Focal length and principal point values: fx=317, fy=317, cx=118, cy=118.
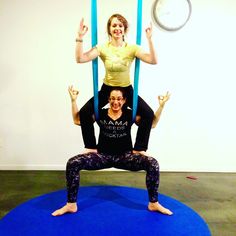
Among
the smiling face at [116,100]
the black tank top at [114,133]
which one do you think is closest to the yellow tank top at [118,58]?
the smiling face at [116,100]

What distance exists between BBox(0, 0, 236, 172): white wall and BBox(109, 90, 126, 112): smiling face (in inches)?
55.7

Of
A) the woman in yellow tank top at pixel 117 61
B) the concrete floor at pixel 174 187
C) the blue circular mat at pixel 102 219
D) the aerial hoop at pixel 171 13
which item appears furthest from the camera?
the aerial hoop at pixel 171 13

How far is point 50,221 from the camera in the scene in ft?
7.54

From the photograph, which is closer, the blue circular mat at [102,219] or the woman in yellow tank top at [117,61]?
the blue circular mat at [102,219]

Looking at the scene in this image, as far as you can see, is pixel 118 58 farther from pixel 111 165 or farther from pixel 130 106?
pixel 111 165

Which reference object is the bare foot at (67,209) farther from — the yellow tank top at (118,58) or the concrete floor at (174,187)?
the yellow tank top at (118,58)

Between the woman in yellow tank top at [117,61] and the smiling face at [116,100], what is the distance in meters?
0.06

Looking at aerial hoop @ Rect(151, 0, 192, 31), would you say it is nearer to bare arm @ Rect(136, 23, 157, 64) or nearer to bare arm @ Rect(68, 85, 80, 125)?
bare arm @ Rect(136, 23, 157, 64)

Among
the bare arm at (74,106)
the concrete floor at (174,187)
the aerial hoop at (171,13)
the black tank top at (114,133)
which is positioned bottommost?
the concrete floor at (174,187)

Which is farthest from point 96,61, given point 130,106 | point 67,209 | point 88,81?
point 88,81

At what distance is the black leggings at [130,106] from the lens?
8.43 ft

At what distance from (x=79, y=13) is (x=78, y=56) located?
1657 millimetres

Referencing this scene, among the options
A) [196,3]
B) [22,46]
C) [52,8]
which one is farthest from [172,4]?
[22,46]

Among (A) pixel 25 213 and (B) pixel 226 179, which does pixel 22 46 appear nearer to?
(A) pixel 25 213
